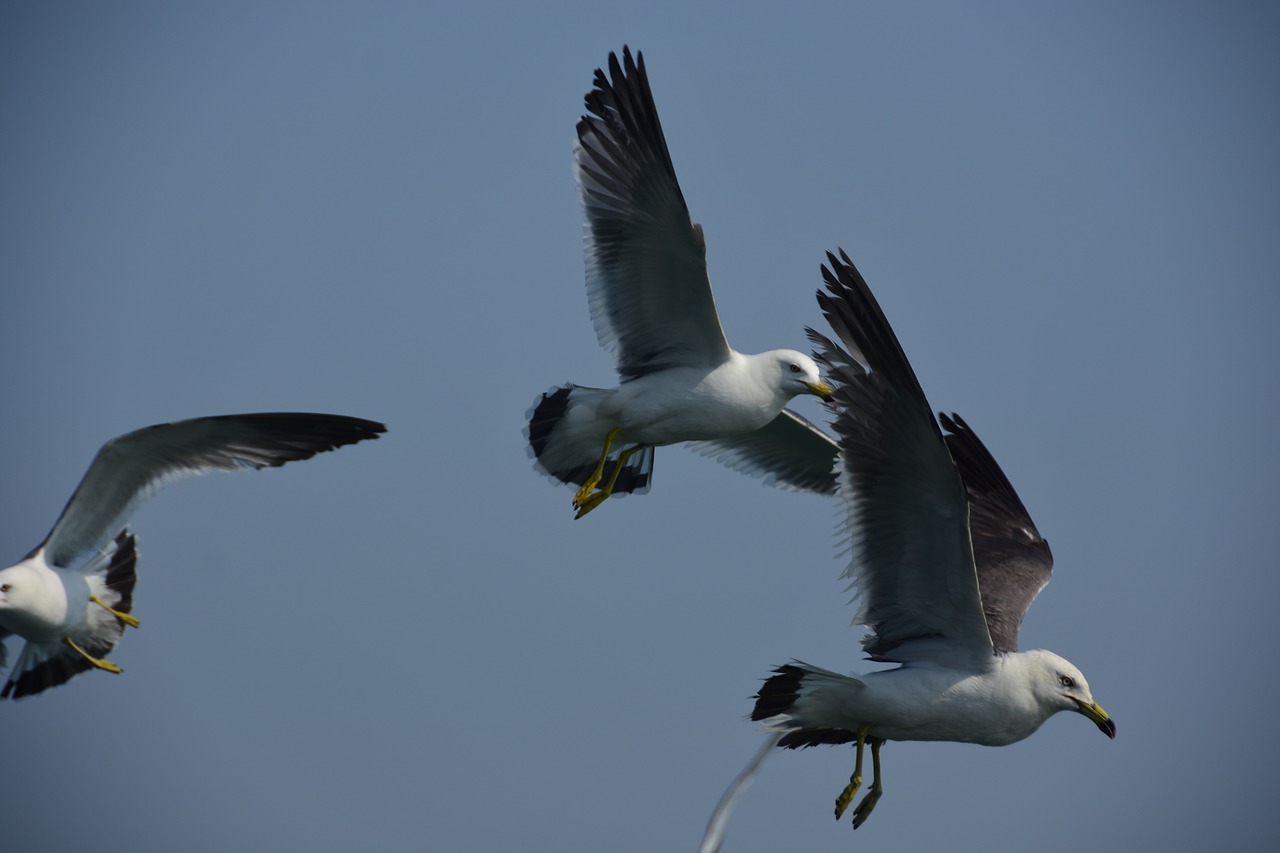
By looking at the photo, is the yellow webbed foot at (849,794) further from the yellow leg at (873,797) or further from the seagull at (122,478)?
the seagull at (122,478)

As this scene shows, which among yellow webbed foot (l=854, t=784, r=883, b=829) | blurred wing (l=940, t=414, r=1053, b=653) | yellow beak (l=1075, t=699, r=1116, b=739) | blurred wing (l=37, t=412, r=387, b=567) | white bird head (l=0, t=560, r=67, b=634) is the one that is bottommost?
yellow webbed foot (l=854, t=784, r=883, b=829)

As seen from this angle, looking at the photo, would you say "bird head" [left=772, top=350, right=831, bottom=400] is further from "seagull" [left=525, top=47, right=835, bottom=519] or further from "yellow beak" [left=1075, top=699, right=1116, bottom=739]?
"yellow beak" [left=1075, top=699, right=1116, bottom=739]

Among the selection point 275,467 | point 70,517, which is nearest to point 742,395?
point 275,467

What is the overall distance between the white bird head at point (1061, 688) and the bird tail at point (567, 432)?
150 inches

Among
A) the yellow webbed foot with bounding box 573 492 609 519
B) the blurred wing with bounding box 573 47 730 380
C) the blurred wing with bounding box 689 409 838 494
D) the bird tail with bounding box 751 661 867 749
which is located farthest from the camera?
the blurred wing with bounding box 689 409 838 494

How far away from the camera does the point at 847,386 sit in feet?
31.8

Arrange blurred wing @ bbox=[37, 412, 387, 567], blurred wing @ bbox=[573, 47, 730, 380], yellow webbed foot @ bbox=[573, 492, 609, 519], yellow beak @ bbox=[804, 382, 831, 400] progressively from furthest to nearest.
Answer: blurred wing @ bbox=[37, 412, 387, 567] < yellow webbed foot @ bbox=[573, 492, 609, 519] < yellow beak @ bbox=[804, 382, 831, 400] < blurred wing @ bbox=[573, 47, 730, 380]

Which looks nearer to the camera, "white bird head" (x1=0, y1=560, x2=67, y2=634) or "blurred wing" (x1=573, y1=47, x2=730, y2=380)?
"blurred wing" (x1=573, y1=47, x2=730, y2=380)

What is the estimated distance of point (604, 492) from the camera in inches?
485

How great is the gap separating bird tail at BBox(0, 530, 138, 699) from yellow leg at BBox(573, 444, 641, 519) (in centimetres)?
436

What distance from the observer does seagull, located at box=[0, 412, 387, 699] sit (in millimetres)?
12398

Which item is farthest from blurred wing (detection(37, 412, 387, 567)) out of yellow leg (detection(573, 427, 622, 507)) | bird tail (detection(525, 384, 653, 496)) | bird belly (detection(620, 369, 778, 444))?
bird belly (detection(620, 369, 778, 444))

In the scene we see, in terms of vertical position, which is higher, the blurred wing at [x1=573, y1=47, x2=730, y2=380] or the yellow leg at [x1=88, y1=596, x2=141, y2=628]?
the blurred wing at [x1=573, y1=47, x2=730, y2=380]

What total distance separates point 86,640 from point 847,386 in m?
7.68
